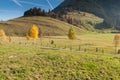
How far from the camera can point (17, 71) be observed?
2634 cm

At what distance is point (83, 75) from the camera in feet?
91.4

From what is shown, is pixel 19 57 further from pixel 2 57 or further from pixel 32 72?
pixel 32 72

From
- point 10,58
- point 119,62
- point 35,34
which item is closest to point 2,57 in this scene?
point 10,58

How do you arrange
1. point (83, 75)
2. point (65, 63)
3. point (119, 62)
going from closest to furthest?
point (83, 75), point (65, 63), point (119, 62)

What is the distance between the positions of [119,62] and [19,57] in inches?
551

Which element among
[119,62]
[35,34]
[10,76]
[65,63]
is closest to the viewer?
[10,76]

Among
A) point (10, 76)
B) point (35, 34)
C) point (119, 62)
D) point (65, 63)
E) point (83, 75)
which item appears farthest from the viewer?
point (35, 34)

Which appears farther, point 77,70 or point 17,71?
point 77,70

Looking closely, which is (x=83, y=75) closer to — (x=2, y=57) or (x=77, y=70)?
(x=77, y=70)

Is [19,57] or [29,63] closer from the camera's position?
[29,63]

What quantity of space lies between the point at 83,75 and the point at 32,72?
5781 mm

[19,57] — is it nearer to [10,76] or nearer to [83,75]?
[10,76]

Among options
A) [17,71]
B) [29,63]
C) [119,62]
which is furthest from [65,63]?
[119,62]

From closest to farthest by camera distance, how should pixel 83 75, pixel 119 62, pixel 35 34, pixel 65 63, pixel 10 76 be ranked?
pixel 10 76 → pixel 83 75 → pixel 65 63 → pixel 119 62 → pixel 35 34
